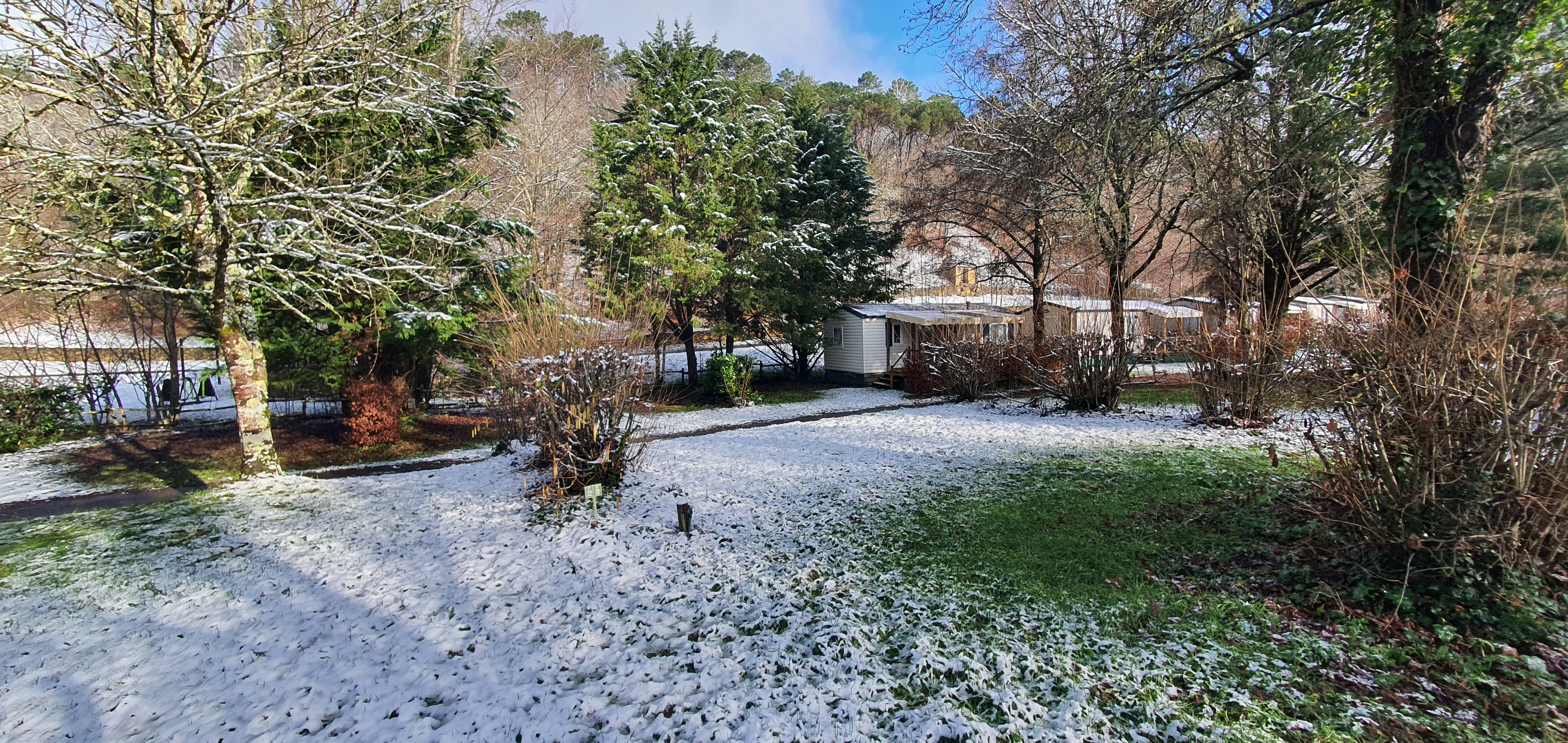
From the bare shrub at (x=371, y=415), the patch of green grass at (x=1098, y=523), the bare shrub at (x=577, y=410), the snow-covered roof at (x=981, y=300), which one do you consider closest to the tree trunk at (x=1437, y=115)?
the patch of green grass at (x=1098, y=523)

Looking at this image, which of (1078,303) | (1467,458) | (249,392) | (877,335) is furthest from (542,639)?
(1078,303)

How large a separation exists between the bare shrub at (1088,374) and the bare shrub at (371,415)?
39.5 feet

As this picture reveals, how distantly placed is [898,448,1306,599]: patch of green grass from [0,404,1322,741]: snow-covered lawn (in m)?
0.51

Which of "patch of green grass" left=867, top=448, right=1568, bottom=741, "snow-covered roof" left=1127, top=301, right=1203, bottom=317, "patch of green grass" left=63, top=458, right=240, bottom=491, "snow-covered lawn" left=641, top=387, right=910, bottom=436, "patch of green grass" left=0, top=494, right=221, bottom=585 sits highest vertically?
"snow-covered roof" left=1127, top=301, right=1203, bottom=317

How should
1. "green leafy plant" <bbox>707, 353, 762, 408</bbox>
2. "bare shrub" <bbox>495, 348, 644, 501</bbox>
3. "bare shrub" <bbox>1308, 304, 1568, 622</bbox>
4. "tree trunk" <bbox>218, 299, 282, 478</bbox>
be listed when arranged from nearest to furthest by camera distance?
"bare shrub" <bbox>1308, 304, 1568, 622</bbox> < "bare shrub" <bbox>495, 348, 644, 501</bbox> < "tree trunk" <bbox>218, 299, 282, 478</bbox> < "green leafy plant" <bbox>707, 353, 762, 408</bbox>

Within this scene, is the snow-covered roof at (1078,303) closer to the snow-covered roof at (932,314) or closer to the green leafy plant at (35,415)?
the snow-covered roof at (932,314)

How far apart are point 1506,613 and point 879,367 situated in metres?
16.7

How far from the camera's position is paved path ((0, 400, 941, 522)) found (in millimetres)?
7000

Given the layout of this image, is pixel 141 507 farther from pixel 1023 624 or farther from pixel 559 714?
pixel 1023 624

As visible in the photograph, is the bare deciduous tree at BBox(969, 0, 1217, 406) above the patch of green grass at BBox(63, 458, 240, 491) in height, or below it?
above

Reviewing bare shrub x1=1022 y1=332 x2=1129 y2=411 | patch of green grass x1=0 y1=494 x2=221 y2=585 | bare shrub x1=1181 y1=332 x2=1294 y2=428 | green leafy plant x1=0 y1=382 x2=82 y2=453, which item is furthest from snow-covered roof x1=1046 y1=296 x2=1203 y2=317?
green leafy plant x1=0 y1=382 x2=82 y2=453

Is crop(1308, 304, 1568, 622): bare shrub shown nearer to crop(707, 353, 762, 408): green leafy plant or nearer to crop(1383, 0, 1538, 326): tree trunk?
crop(1383, 0, 1538, 326): tree trunk

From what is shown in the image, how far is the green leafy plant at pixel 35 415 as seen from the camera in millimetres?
11133

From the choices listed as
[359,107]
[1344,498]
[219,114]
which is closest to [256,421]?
[219,114]
